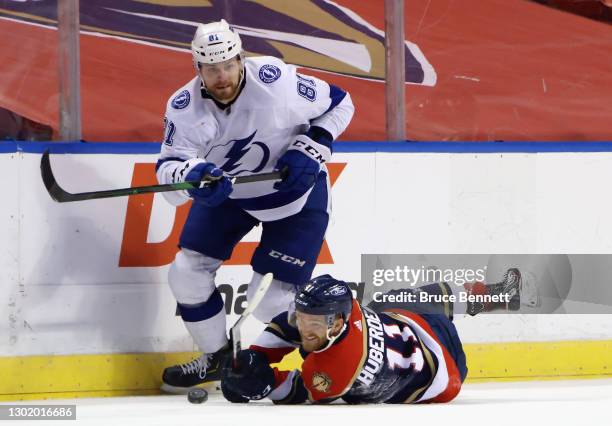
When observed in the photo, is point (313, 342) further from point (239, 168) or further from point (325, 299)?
point (239, 168)

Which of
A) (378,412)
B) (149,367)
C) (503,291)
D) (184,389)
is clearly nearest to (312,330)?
(378,412)

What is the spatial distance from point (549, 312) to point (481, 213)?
453mm

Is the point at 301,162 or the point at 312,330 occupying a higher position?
the point at 301,162

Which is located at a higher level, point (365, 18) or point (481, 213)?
point (365, 18)

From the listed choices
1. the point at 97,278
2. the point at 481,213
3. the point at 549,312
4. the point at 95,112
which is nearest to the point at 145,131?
the point at 95,112

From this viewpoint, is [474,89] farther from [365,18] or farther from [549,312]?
[549,312]

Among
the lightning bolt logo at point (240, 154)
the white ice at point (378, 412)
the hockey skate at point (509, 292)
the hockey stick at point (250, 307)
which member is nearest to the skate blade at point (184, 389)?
the white ice at point (378, 412)

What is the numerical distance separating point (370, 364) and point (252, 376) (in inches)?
13.4

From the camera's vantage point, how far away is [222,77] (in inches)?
156

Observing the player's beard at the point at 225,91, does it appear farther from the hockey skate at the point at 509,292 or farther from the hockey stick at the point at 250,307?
the hockey skate at the point at 509,292

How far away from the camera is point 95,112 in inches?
183

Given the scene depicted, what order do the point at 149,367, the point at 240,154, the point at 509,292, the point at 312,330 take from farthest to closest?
the point at 509,292 < the point at 149,367 < the point at 240,154 < the point at 312,330

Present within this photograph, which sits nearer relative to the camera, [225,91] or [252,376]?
[252,376]

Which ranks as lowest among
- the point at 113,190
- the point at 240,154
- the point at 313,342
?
the point at 313,342
